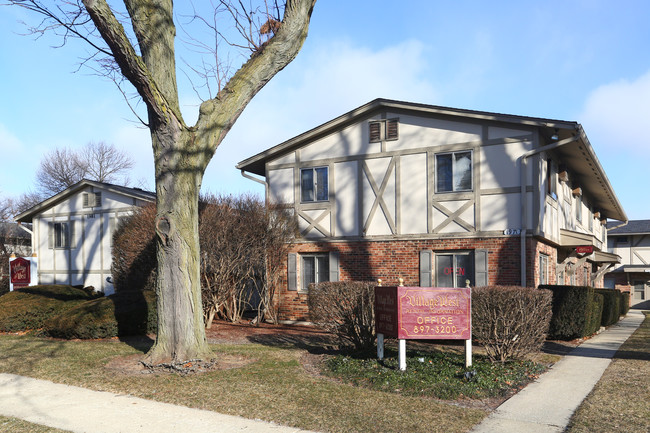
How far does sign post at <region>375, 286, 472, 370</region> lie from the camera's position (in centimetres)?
855

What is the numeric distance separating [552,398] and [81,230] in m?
22.2

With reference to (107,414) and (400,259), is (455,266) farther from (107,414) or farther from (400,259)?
(107,414)

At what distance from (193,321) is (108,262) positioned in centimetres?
1598

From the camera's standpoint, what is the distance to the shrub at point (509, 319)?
8.99 m

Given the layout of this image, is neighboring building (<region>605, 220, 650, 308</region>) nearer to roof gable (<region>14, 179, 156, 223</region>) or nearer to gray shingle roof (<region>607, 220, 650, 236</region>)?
gray shingle roof (<region>607, 220, 650, 236</region>)

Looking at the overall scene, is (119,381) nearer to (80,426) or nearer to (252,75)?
(80,426)

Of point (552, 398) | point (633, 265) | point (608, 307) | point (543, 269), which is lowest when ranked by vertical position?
point (608, 307)

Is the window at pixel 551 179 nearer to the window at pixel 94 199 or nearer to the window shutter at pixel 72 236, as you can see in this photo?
the window at pixel 94 199

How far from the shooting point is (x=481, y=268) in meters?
14.4

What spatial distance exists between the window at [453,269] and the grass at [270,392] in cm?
593

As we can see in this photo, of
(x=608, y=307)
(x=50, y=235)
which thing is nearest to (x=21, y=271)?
(x=50, y=235)

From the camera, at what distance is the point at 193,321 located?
9.28m

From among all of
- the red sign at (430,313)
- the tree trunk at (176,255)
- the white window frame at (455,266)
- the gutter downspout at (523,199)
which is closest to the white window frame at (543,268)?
the gutter downspout at (523,199)

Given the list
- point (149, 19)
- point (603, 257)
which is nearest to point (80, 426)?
point (149, 19)
